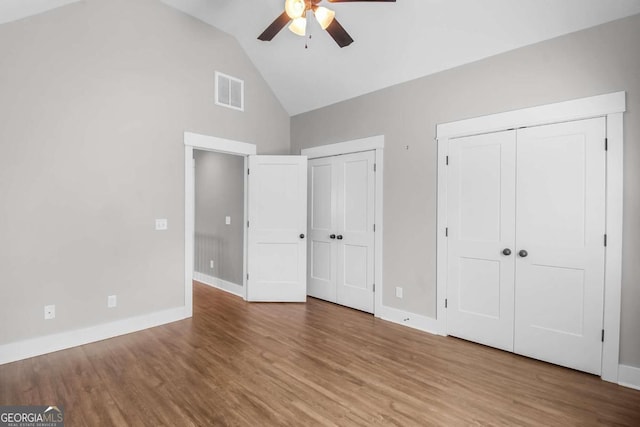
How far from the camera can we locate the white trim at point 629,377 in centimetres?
240

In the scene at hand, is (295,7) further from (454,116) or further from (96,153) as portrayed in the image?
(96,153)

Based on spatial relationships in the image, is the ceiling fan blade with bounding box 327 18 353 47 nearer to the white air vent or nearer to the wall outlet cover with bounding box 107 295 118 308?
the white air vent

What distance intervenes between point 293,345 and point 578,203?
2.80m

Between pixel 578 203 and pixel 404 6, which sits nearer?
pixel 578 203

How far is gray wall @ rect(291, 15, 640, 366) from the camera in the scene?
243 cm

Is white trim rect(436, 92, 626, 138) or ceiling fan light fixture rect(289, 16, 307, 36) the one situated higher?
ceiling fan light fixture rect(289, 16, 307, 36)

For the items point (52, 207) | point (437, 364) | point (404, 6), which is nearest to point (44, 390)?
point (52, 207)

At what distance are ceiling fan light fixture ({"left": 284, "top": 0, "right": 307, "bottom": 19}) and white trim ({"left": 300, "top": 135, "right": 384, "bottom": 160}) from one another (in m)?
1.85

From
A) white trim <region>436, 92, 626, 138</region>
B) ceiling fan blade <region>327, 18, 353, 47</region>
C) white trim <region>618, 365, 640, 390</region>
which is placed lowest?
white trim <region>618, 365, 640, 390</region>

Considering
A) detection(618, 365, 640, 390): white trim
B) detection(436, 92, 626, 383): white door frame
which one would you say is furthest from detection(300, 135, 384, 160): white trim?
detection(618, 365, 640, 390): white trim

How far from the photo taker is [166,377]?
2486 mm

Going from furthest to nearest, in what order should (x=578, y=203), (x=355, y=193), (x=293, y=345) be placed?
(x=355, y=193) < (x=293, y=345) < (x=578, y=203)

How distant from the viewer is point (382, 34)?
11.0ft

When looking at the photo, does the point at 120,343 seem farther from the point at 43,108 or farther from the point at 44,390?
the point at 43,108
